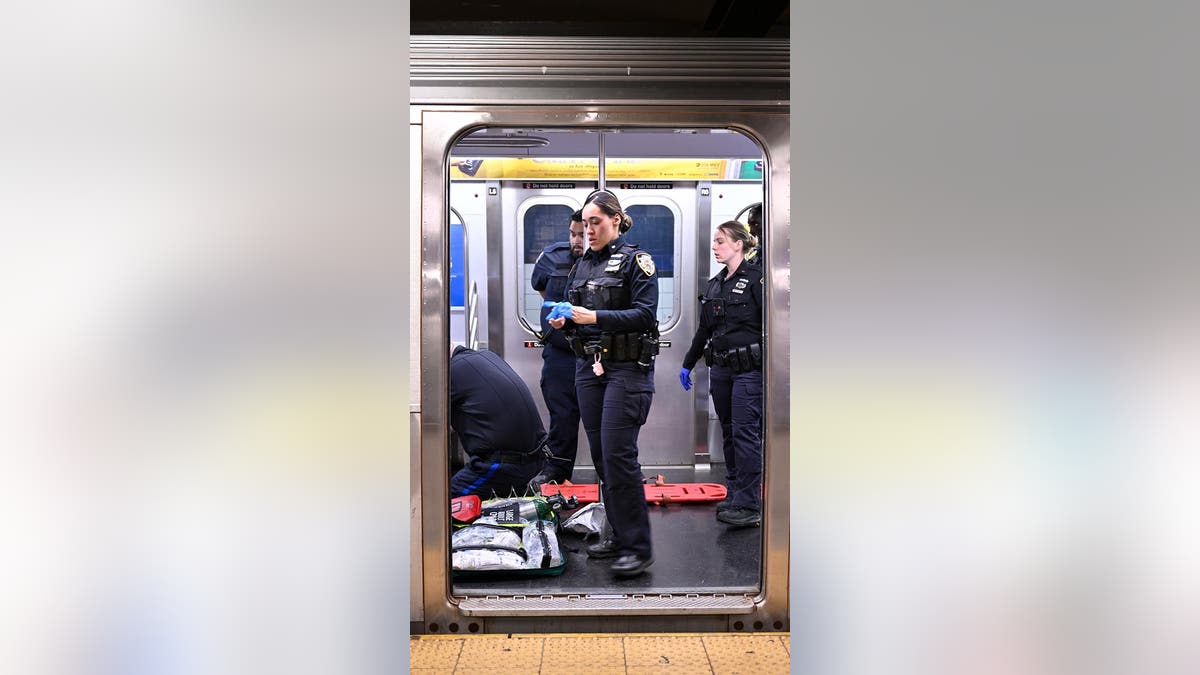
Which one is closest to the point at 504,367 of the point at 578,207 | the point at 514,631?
the point at 514,631

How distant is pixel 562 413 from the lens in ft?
17.2

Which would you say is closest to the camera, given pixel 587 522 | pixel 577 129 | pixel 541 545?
pixel 577 129

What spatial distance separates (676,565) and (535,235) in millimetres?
3140

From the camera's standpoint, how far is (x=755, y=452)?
423 cm

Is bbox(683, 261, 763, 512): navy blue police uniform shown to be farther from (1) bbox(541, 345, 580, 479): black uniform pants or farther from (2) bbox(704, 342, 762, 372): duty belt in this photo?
(1) bbox(541, 345, 580, 479): black uniform pants

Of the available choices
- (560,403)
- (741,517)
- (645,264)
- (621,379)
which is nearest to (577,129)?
(645,264)

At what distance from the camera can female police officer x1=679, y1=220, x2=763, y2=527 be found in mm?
4234

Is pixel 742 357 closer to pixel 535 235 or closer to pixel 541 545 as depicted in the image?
pixel 541 545

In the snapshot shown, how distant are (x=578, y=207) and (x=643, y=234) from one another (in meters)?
0.55

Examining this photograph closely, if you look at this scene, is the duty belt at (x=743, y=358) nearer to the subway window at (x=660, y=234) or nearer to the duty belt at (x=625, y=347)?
the duty belt at (x=625, y=347)

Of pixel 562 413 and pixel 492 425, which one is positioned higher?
pixel 492 425

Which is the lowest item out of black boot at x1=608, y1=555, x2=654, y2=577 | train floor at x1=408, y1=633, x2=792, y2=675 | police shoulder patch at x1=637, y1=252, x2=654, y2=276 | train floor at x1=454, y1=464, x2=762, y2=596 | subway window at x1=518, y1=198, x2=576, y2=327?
train floor at x1=408, y1=633, x2=792, y2=675

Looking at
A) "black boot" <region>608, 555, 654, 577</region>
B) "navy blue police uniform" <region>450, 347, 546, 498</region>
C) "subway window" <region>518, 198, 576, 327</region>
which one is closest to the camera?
"black boot" <region>608, 555, 654, 577</region>

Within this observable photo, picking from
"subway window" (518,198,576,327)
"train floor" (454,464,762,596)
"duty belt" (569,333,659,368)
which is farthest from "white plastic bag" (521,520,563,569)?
"subway window" (518,198,576,327)
